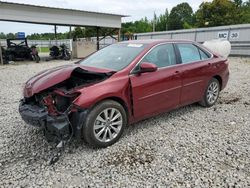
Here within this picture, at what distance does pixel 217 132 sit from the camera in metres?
3.77

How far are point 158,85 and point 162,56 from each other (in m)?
0.60

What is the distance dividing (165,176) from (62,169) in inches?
50.1

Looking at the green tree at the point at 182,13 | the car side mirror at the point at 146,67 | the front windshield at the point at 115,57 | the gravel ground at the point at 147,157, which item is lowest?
the gravel ground at the point at 147,157

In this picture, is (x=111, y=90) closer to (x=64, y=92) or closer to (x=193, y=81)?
(x=64, y=92)

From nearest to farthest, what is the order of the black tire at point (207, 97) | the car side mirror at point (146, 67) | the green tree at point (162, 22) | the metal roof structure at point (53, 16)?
the car side mirror at point (146, 67), the black tire at point (207, 97), the metal roof structure at point (53, 16), the green tree at point (162, 22)

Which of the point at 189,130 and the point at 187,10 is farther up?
the point at 187,10

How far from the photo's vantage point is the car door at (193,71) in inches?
167

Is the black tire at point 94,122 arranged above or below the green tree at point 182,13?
below

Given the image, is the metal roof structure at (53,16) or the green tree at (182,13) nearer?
the metal roof structure at (53,16)

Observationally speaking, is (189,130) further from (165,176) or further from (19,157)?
(19,157)

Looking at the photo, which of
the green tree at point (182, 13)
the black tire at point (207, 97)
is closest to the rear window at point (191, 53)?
the black tire at point (207, 97)

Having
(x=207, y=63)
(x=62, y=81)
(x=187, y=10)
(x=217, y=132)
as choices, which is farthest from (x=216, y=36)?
(x=187, y=10)

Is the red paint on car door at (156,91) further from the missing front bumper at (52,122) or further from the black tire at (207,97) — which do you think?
the missing front bumper at (52,122)

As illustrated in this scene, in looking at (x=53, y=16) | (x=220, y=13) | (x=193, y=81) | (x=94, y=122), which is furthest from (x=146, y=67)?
(x=220, y=13)
